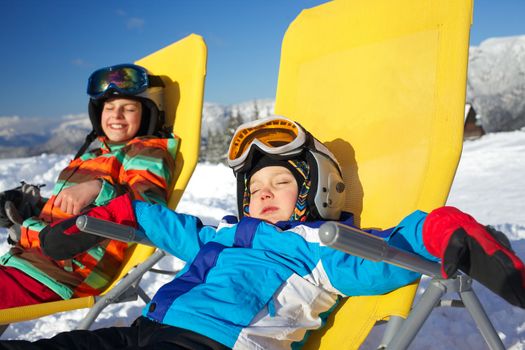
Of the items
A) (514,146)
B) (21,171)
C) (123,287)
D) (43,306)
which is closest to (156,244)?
(123,287)

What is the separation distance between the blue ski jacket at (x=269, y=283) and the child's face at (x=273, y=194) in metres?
0.09

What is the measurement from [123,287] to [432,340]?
1906mm

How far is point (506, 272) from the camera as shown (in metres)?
1.20

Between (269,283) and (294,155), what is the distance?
2.28 feet

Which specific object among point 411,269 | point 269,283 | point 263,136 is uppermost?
point 263,136

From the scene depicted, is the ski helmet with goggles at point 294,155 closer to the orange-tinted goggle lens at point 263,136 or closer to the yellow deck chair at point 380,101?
the orange-tinted goggle lens at point 263,136

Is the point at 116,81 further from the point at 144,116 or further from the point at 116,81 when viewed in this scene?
the point at 144,116

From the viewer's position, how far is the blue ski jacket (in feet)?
5.79

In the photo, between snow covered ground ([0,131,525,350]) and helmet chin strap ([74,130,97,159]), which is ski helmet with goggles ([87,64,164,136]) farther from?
snow covered ground ([0,131,525,350])

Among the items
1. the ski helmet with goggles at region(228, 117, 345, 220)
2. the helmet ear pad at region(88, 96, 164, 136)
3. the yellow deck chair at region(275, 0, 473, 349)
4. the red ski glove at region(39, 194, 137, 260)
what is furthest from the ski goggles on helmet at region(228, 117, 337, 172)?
the helmet ear pad at region(88, 96, 164, 136)

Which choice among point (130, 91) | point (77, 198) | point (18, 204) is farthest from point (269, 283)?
point (18, 204)

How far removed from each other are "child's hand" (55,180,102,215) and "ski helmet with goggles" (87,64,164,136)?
26.9 inches

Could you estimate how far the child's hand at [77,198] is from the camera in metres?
2.75

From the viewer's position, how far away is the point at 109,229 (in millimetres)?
2115
